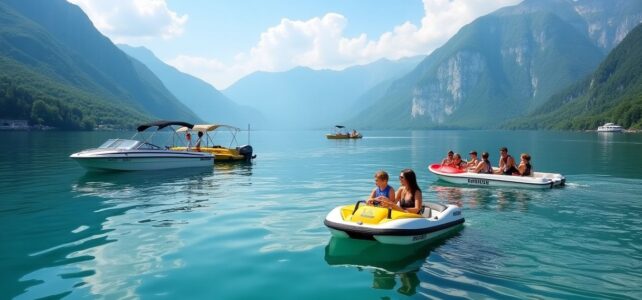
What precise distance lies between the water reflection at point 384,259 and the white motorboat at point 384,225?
313mm

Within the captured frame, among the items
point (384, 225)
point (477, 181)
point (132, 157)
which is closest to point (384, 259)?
point (384, 225)

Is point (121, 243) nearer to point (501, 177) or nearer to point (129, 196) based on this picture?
point (129, 196)

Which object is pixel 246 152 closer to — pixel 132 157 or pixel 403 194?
pixel 132 157

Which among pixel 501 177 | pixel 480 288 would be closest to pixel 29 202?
pixel 480 288

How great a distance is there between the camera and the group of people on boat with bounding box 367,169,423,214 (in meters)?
13.5

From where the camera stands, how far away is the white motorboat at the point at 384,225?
12055 mm

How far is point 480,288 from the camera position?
9.57 metres

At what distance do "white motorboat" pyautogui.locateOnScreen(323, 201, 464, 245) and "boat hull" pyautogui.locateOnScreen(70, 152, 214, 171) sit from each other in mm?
24075

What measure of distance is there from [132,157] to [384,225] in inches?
1022

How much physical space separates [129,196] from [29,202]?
13.7ft

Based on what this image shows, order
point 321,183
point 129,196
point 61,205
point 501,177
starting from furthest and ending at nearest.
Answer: point 321,183
point 501,177
point 129,196
point 61,205

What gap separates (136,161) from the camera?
109ft

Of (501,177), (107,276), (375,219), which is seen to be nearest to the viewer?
(107,276)

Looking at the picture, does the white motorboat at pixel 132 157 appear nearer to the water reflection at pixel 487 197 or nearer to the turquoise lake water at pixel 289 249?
the turquoise lake water at pixel 289 249
